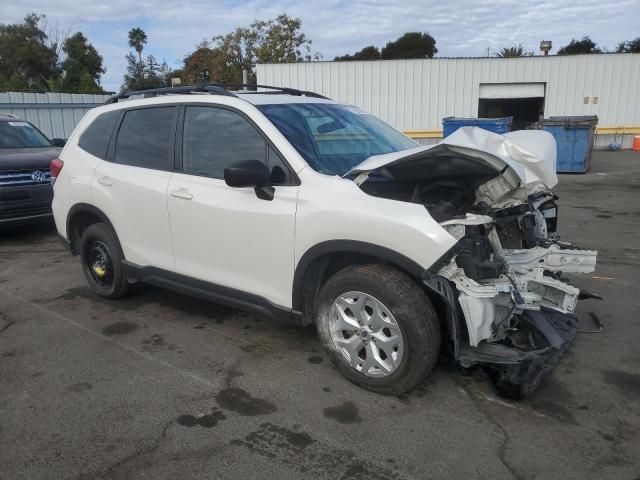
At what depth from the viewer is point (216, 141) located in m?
4.07

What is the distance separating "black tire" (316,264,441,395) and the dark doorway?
2209 cm

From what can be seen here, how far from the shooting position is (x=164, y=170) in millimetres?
4359

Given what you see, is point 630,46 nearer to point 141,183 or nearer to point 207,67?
point 207,67

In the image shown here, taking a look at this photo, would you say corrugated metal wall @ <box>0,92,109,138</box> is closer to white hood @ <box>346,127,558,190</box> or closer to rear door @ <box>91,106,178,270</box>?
rear door @ <box>91,106,178,270</box>

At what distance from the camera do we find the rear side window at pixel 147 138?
439 centimetres

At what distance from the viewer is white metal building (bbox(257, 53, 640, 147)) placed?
70.8 ft

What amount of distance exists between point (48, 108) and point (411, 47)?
2038 inches

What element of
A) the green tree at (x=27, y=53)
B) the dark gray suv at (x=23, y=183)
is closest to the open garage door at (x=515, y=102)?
the dark gray suv at (x=23, y=183)

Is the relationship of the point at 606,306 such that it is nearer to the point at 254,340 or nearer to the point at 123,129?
the point at 254,340

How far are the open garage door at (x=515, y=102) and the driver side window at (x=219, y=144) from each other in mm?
17467

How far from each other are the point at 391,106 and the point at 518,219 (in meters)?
19.6

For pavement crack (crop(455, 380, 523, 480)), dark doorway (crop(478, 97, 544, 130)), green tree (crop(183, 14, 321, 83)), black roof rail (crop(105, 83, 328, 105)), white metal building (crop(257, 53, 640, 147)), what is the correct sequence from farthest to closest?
green tree (crop(183, 14, 321, 83))
dark doorway (crop(478, 97, 544, 130))
white metal building (crop(257, 53, 640, 147))
black roof rail (crop(105, 83, 328, 105))
pavement crack (crop(455, 380, 523, 480))

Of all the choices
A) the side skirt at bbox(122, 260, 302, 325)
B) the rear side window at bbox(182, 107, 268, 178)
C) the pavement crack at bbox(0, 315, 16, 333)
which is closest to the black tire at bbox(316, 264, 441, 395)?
the side skirt at bbox(122, 260, 302, 325)

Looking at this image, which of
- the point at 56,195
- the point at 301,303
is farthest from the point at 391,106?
the point at 301,303
